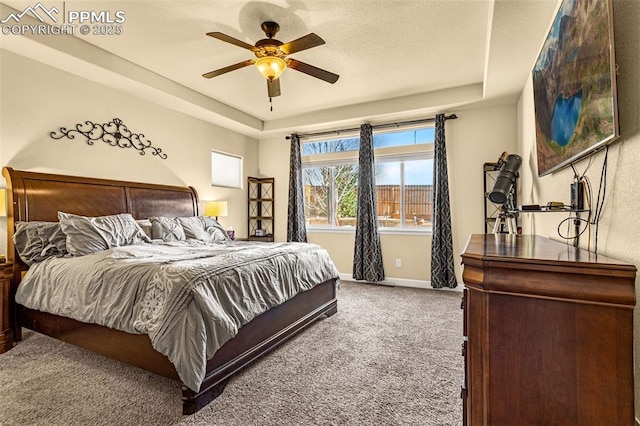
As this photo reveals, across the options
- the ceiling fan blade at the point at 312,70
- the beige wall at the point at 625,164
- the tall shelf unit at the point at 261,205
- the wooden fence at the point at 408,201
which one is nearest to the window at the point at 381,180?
the wooden fence at the point at 408,201

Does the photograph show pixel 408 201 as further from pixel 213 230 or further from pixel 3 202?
pixel 3 202

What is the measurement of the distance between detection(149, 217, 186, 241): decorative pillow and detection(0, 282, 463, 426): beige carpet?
134 cm

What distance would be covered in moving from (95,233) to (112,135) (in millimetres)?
1455

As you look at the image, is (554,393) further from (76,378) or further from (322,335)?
(76,378)

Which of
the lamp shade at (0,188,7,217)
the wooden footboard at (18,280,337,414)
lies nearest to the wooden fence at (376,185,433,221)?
the wooden footboard at (18,280,337,414)

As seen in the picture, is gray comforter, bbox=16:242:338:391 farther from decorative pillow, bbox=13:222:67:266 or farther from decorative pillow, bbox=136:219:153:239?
decorative pillow, bbox=136:219:153:239

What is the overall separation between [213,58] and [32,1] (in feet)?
4.68

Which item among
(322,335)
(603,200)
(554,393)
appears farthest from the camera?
(322,335)

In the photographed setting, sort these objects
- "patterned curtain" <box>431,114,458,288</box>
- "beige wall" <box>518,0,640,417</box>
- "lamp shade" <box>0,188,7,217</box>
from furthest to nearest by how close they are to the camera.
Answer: "patterned curtain" <box>431,114,458,288</box> → "lamp shade" <box>0,188,7,217</box> → "beige wall" <box>518,0,640,417</box>

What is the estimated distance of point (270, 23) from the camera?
2.62 metres

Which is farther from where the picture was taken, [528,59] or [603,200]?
[528,59]

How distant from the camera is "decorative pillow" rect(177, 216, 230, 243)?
3867mm

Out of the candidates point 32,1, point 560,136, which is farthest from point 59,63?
point 560,136

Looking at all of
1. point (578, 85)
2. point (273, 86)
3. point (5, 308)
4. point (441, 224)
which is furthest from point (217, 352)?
point (441, 224)
